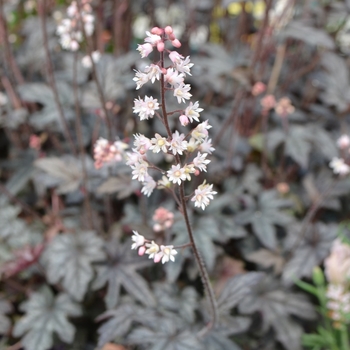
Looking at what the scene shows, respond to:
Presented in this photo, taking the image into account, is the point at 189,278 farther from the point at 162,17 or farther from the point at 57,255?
the point at 162,17

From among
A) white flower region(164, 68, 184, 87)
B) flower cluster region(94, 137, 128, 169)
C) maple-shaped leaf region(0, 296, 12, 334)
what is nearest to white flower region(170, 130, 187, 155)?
white flower region(164, 68, 184, 87)

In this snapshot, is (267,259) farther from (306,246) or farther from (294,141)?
(294,141)

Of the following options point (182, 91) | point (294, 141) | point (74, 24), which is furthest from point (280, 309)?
point (74, 24)

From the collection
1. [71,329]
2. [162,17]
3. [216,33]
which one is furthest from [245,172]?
[162,17]

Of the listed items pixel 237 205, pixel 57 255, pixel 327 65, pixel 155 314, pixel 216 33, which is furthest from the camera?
pixel 216 33

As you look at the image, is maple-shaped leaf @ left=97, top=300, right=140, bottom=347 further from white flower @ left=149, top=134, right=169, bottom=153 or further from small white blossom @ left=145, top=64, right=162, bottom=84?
small white blossom @ left=145, top=64, right=162, bottom=84

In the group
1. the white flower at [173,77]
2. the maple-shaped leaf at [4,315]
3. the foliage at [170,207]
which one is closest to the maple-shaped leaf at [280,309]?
the foliage at [170,207]
